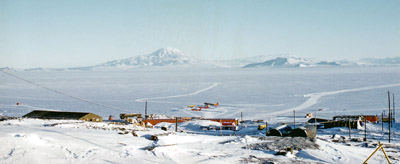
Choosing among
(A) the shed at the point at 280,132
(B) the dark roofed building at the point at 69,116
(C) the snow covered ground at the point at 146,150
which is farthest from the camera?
(B) the dark roofed building at the point at 69,116

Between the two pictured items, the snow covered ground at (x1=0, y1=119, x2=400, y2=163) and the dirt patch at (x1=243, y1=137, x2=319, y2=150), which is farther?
the dirt patch at (x1=243, y1=137, x2=319, y2=150)

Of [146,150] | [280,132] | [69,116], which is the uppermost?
[69,116]

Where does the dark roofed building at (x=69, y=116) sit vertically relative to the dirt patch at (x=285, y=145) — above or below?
above

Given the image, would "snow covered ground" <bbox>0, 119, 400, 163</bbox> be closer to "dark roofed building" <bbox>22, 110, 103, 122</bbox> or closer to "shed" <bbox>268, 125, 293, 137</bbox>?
"shed" <bbox>268, 125, 293, 137</bbox>

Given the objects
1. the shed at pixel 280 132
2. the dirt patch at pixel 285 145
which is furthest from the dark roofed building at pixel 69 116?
the dirt patch at pixel 285 145

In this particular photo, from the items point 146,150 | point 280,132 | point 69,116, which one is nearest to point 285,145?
point 146,150

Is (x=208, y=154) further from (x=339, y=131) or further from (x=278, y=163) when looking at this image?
(x=339, y=131)

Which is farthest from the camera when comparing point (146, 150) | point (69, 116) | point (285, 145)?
point (69, 116)

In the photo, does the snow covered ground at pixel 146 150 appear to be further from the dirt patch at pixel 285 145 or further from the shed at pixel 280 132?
the shed at pixel 280 132

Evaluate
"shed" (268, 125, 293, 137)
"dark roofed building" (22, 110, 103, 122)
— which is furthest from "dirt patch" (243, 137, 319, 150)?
"dark roofed building" (22, 110, 103, 122)

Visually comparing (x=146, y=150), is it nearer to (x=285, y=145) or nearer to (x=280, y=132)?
(x=285, y=145)

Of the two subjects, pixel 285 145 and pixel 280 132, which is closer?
pixel 285 145

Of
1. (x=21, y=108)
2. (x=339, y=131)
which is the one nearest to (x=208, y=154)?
(x=339, y=131)
